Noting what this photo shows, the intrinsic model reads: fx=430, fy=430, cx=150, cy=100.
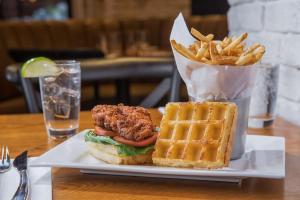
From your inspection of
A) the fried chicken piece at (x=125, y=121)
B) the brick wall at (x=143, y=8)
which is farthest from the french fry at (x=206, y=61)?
the brick wall at (x=143, y=8)

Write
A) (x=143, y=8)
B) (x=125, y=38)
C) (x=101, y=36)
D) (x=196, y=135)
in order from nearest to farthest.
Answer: (x=196, y=135) → (x=101, y=36) → (x=125, y=38) → (x=143, y=8)

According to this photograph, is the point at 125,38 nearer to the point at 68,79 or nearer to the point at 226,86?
the point at 68,79

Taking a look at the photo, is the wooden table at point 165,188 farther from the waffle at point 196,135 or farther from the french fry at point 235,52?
the french fry at point 235,52

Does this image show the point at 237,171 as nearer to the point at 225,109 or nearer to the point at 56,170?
the point at 225,109

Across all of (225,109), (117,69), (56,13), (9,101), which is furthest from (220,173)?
(56,13)

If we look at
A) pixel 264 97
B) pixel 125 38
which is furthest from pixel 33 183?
pixel 125 38

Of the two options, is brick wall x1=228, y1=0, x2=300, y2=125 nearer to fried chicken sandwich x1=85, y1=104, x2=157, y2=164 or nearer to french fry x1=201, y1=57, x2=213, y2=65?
french fry x1=201, y1=57, x2=213, y2=65
